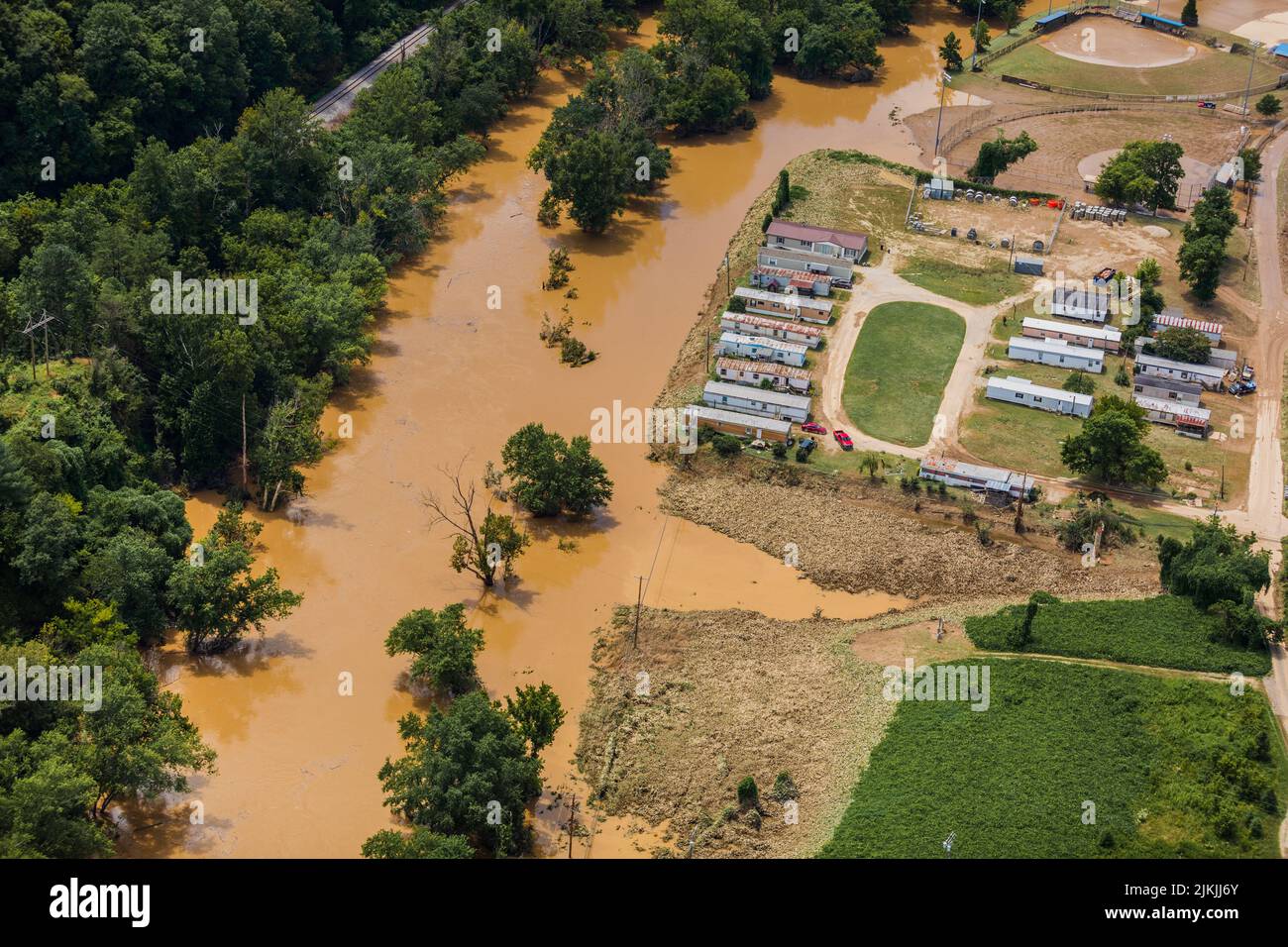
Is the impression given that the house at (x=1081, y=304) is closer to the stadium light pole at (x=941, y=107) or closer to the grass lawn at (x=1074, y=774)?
the stadium light pole at (x=941, y=107)

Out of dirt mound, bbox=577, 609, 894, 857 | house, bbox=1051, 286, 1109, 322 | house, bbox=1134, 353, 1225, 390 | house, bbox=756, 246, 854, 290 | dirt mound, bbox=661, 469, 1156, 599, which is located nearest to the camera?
dirt mound, bbox=577, 609, 894, 857

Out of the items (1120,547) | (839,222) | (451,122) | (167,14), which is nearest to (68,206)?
(167,14)

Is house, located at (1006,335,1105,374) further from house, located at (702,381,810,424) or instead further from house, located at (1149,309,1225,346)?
house, located at (702,381,810,424)

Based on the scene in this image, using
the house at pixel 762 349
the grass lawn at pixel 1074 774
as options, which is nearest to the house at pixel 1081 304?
the house at pixel 762 349

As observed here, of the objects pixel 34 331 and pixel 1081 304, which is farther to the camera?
pixel 1081 304

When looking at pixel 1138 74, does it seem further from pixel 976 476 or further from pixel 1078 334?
pixel 976 476

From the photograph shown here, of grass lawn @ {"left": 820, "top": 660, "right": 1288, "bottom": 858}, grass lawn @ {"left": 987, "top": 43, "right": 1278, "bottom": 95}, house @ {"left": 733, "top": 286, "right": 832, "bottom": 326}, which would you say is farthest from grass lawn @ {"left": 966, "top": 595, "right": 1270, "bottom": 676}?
grass lawn @ {"left": 987, "top": 43, "right": 1278, "bottom": 95}

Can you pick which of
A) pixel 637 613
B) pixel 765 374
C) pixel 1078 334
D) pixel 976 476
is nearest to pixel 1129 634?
pixel 976 476
